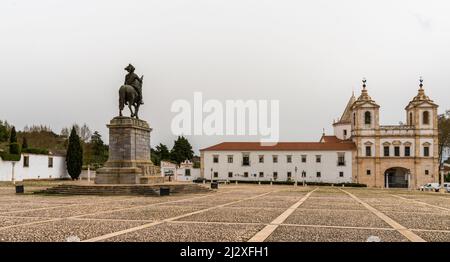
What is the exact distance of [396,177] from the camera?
197 feet

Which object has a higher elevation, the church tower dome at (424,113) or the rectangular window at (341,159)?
the church tower dome at (424,113)

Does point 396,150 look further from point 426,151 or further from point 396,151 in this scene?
point 426,151

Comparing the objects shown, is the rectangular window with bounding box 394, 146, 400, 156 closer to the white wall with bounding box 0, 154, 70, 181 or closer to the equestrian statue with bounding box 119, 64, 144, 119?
the white wall with bounding box 0, 154, 70, 181

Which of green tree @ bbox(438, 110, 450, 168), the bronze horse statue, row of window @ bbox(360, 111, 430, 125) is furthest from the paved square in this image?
green tree @ bbox(438, 110, 450, 168)

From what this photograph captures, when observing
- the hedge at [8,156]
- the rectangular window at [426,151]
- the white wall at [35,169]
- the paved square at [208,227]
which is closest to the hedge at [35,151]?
the white wall at [35,169]

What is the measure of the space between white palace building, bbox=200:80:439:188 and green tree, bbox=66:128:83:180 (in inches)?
628

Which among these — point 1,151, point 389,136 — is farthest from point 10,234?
point 389,136

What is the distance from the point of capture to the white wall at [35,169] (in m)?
42.2

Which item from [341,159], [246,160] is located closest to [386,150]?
[341,159]

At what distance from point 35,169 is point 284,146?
30272 millimetres

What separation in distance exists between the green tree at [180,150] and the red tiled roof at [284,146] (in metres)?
19.4

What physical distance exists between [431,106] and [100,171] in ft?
154

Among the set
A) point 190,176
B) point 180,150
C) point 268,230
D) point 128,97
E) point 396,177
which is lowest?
point 396,177

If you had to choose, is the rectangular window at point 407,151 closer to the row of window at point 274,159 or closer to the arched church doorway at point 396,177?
the arched church doorway at point 396,177
